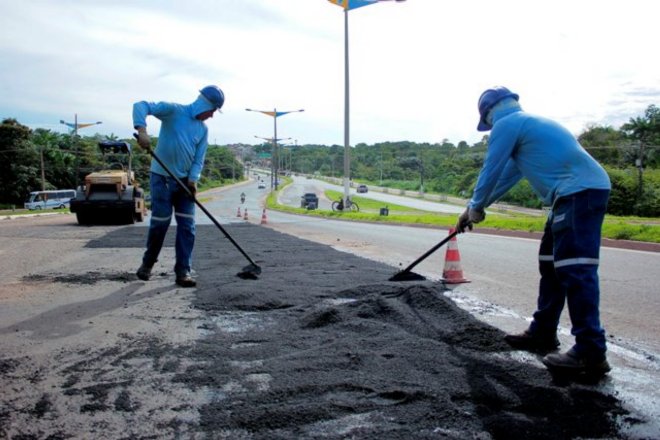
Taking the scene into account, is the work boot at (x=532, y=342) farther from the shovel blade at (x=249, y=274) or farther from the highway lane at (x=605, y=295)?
the shovel blade at (x=249, y=274)

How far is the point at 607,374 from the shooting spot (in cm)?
285

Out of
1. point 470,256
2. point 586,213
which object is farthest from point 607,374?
point 470,256

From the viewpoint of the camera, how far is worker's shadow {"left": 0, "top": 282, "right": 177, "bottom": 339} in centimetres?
354

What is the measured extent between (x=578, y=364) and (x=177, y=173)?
13.3 ft

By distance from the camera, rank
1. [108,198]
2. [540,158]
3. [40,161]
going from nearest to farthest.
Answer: [540,158] → [108,198] → [40,161]

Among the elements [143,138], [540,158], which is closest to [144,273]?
[143,138]

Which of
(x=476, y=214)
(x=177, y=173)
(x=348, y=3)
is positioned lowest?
(x=476, y=214)

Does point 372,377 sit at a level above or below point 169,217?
below

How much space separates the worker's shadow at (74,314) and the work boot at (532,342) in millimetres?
2781

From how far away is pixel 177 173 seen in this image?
5414 millimetres

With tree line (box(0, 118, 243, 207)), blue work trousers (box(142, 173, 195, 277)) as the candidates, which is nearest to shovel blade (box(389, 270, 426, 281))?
blue work trousers (box(142, 173, 195, 277))

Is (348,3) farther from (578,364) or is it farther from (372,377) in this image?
(372,377)

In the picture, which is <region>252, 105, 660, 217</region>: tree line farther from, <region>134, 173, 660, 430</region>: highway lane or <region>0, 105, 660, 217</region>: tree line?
<region>134, 173, 660, 430</region>: highway lane

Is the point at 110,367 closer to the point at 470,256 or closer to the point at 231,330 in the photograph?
the point at 231,330
